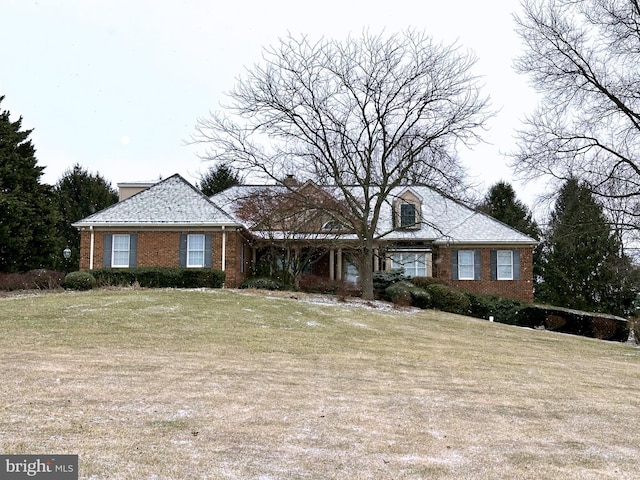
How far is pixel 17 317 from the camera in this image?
15.4 metres

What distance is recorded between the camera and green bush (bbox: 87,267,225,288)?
2358 cm

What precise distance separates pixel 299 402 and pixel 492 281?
78.2ft

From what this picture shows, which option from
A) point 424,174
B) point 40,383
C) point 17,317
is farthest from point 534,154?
point 40,383

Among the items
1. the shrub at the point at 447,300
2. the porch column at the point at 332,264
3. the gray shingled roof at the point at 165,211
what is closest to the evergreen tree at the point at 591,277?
the shrub at the point at 447,300

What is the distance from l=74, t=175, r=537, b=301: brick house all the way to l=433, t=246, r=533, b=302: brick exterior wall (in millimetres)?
47

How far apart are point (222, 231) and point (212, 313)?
8922mm

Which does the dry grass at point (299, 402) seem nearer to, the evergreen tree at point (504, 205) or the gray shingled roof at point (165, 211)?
the gray shingled roof at point (165, 211)

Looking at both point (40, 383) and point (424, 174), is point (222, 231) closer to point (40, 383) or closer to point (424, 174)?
point (424, 174)

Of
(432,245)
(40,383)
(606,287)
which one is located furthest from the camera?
(606,287)

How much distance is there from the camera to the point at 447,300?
2455 centimetres

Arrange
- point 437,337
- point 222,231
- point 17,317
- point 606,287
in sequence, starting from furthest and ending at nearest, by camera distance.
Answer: point 606,287 → point 222,231 → point 437,337 → point 17,317

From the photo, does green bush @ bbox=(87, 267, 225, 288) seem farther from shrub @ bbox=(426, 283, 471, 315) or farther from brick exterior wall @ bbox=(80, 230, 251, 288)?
shrub @ bbox=(426, 283, 471, 315)

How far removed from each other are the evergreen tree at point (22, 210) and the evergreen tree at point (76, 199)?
16.3ft

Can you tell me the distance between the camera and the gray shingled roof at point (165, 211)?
25500 millimetres
